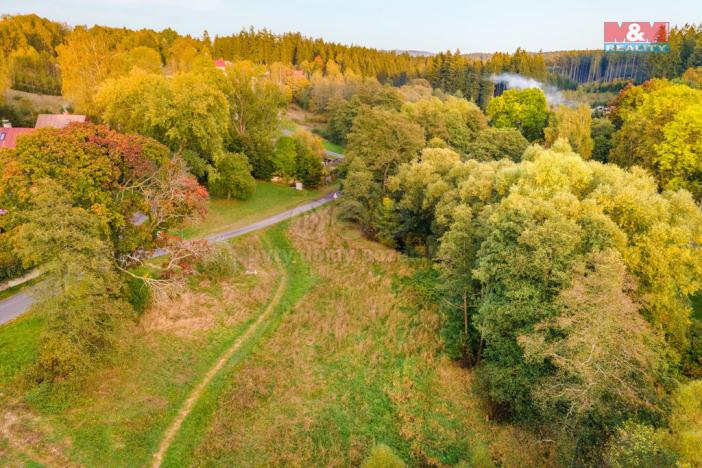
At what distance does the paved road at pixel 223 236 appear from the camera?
66.9ft

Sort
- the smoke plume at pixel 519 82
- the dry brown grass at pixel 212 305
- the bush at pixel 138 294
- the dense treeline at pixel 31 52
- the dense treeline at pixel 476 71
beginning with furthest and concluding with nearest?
the smoke plume at pixel 519 82 → the dense treeline at pixel 476 71 → the dense treeline at pixel 31 52 → the dry brown grass at pixel 212 305 → the bush at pixel 138 294

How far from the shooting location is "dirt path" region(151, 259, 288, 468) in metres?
15.2

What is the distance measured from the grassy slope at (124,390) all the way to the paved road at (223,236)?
101 centimetres

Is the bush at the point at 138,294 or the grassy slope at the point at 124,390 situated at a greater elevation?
the bush at the point at 138,294

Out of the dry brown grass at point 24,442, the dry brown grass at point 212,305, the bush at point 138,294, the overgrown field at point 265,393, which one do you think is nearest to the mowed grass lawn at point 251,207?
the dry brown grass at point 212,305

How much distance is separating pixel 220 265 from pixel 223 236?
653cm

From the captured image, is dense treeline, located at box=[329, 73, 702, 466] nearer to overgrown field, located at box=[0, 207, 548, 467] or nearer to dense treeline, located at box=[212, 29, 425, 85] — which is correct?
overgrown field, located at box=[0, 207, 548, 467]

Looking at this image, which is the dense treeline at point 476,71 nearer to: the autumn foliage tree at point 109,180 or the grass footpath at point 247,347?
the grass footpath at point 247,347

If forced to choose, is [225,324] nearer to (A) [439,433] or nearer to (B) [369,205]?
(A) [439,433]

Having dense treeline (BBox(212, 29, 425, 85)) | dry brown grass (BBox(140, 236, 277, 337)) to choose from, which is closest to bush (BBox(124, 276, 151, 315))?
dry brown grass (BBox(140, 236, 277, 337))

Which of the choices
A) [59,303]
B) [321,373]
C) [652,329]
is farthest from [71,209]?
[652,329]

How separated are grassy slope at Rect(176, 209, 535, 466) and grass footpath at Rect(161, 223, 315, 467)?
105 mm

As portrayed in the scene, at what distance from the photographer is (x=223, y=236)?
32.7 m

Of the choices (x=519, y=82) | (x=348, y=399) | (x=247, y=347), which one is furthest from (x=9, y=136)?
(x=519, y=82)
